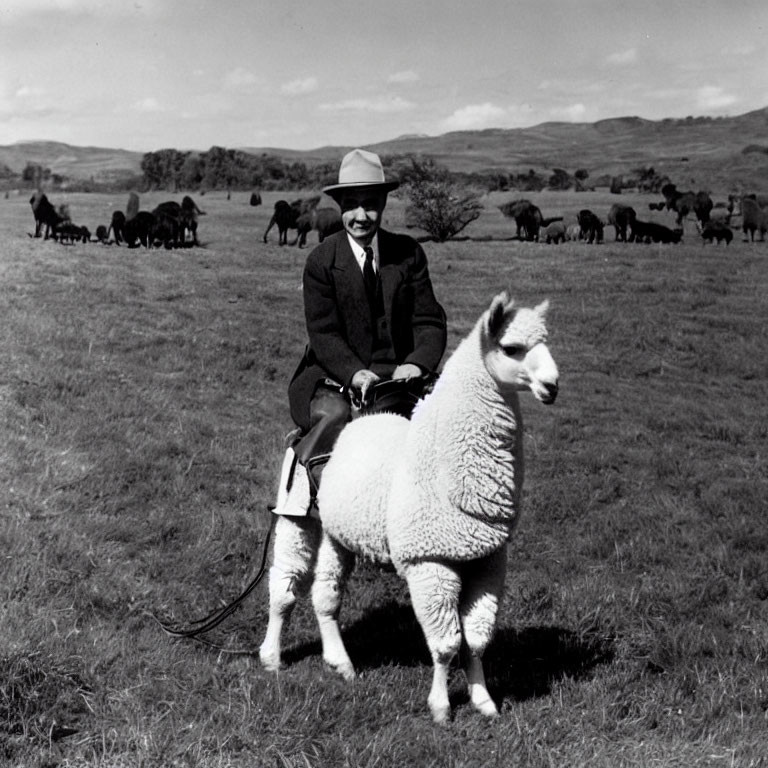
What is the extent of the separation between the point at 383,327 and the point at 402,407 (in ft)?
1.77

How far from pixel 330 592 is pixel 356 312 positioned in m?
1.71

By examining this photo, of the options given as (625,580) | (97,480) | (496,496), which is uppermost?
(496,496)

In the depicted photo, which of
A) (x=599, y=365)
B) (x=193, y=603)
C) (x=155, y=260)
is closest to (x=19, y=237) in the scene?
(x=155, y=260)

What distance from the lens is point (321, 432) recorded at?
5234 millimetres

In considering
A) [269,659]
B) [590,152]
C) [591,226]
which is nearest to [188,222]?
[591,226]

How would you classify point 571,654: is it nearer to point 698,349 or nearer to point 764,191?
point 698,349

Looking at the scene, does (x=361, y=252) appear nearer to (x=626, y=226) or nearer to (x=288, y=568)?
(x=288, y=568)

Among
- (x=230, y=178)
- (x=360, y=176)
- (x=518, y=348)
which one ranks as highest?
Answer: (x=230, y=178)

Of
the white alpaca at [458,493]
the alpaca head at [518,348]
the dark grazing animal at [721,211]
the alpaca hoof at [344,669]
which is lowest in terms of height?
the alpaca hoof at [344,669]

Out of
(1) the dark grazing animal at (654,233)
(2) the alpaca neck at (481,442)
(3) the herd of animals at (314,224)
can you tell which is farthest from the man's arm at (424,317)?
(1) the dark grazing animal at (654,233)

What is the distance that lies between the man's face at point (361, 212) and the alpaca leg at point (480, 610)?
2.05 metres

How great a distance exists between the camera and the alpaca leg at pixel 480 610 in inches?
181

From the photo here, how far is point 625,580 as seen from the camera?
6.91m

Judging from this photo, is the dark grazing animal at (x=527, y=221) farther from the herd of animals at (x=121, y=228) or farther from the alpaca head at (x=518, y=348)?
the alpaca head at (x=518, y=348)
